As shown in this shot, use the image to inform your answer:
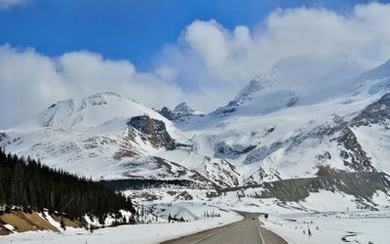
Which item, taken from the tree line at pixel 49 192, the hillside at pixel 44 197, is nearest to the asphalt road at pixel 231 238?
the hillside at pixel 44 197

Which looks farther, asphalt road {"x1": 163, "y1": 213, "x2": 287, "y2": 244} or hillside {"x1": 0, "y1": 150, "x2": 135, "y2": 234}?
hillside {"x1": 0, "y1": 150, "x2": 135, "y2": 234}

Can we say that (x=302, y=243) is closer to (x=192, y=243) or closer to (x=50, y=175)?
(x=192, y=243)

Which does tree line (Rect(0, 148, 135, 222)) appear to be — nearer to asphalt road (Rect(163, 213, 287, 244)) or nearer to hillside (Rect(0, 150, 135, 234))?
hillside (Rect(0, 150, 135, 234))

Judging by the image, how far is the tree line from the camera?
85938mm

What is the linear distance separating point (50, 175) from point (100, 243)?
7168 cm

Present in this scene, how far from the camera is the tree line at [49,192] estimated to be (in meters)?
85.9

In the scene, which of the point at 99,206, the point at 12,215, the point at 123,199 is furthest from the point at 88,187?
the point at 12,215

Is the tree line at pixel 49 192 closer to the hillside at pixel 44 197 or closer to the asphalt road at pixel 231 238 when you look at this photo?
the hillside at pixel 44 197

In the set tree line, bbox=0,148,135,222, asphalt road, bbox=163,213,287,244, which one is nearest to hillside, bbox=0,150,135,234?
tree line, bbox=0,148,135,222

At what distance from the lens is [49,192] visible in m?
96.1

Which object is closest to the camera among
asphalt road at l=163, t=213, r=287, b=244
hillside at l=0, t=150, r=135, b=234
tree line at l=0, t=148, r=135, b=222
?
asphalt road at l=163, t=213, r=287, b=244

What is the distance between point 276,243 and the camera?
1957 inches

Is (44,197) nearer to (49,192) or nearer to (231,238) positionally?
(49,192)

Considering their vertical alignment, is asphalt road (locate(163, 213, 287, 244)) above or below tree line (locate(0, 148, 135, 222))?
below
